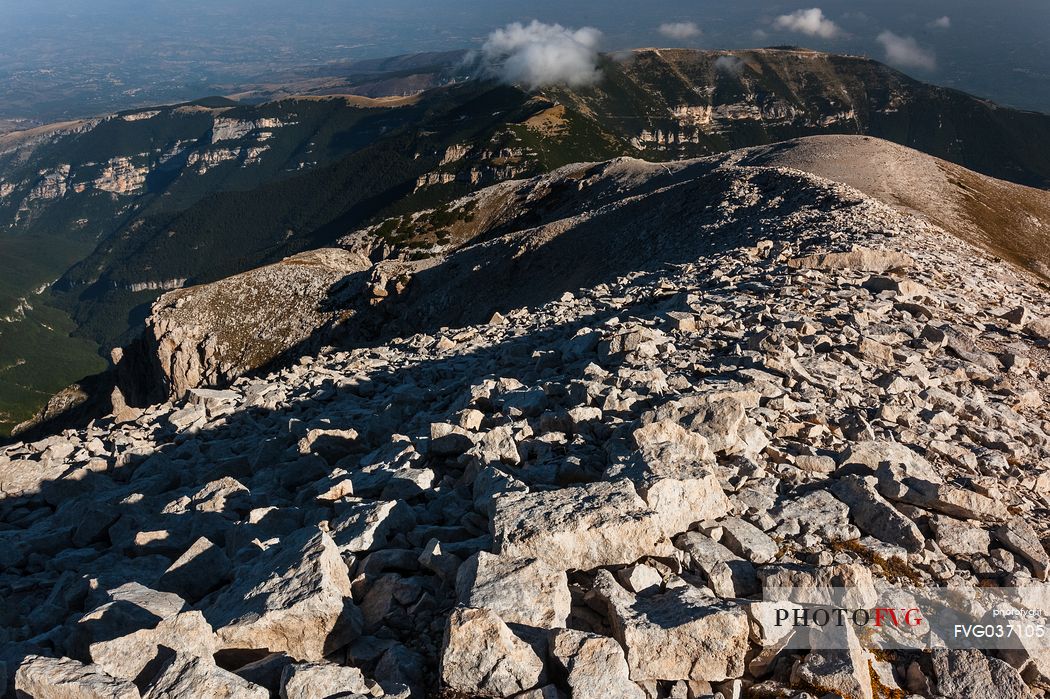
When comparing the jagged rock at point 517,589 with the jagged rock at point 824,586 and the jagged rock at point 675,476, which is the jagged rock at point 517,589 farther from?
the jagged rock at point 824,586

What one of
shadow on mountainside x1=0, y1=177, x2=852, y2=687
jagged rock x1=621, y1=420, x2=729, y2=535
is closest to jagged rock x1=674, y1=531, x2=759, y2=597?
jagged rock x1=621, y1=420, x2=729, y2=535

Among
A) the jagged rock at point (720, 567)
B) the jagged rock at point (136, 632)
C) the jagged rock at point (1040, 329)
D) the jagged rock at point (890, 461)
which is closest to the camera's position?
the jagged rock at point (136, 632)

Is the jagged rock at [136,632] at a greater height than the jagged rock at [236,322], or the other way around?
the jagged rock at [136,632]

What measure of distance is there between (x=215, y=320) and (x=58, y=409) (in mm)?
42366

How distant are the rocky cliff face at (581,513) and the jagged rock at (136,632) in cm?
3

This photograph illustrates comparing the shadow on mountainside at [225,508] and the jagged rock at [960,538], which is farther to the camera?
the jagged rock at [960,538]

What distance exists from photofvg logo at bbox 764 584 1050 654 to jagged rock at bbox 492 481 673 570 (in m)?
1.42

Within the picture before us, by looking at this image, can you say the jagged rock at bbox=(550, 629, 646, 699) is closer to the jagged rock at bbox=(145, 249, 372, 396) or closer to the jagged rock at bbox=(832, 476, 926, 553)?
the jagged rock at bbox=(832, 476, 926, 553)

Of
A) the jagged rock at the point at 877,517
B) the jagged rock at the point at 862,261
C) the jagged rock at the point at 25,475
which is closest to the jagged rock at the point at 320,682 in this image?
the jagged rock at the point at 877,517

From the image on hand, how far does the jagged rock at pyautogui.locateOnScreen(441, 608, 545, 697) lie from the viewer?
562 cm

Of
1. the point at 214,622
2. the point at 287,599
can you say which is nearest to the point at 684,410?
the point at 287,599

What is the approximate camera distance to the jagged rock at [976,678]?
598 cm

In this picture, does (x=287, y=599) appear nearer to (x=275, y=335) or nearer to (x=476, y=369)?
(x=476, y=369)

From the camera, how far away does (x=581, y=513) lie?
23.7 feet
